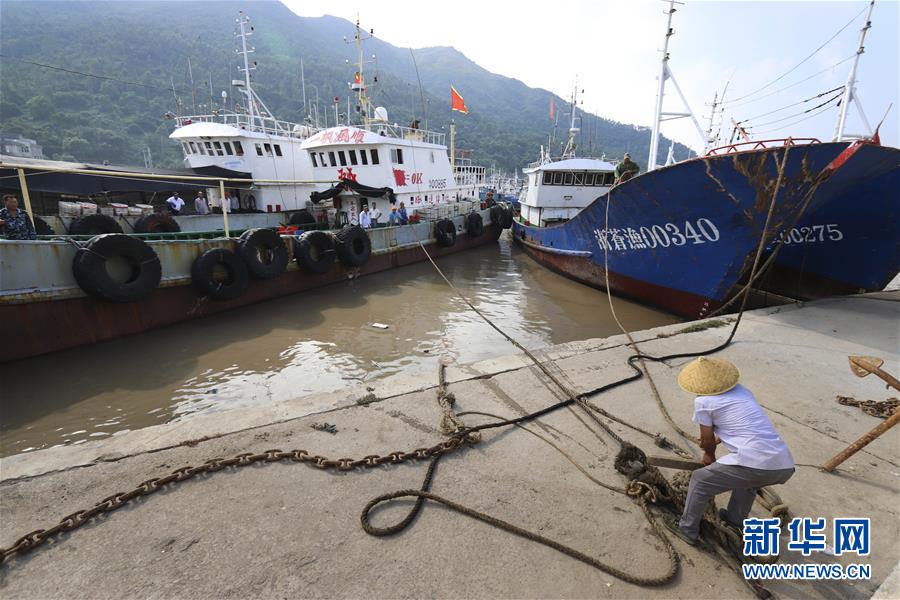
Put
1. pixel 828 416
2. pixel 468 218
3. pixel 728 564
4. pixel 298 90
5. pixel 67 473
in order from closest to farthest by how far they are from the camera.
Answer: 1. pixel 728 564
2. pixel 67 473
3. pixel 828 416
4. pixel 468 218
5. pixel 298 90

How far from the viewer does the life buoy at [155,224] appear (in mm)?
11023

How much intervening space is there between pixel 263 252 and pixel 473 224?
373 inches

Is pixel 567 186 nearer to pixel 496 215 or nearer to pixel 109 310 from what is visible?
pixel 496 215

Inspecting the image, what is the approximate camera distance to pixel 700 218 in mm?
7281

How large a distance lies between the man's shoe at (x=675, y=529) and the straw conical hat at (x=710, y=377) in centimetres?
83

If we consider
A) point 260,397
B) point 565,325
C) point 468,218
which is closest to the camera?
point 260,397

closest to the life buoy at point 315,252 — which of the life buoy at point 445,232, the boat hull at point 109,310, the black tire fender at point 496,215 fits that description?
the boat hull at point 109,310

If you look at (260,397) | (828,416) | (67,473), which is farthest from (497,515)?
(260,397)

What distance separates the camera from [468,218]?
1658 centimetres

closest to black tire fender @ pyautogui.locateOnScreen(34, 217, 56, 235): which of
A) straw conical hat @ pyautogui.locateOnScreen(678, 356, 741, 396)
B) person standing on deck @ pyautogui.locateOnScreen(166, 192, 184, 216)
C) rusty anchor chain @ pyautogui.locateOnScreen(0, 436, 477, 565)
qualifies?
person standing on deck @ pyautogui.locateOnScreen(166, 192, 184, 216)

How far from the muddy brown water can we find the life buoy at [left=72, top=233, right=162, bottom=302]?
33.5 inches

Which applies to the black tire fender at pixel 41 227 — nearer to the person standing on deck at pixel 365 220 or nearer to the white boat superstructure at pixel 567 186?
the person standing on deck at pixel 365 220

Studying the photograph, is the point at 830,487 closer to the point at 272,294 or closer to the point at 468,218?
the point at 272,294

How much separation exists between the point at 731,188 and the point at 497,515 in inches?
263
